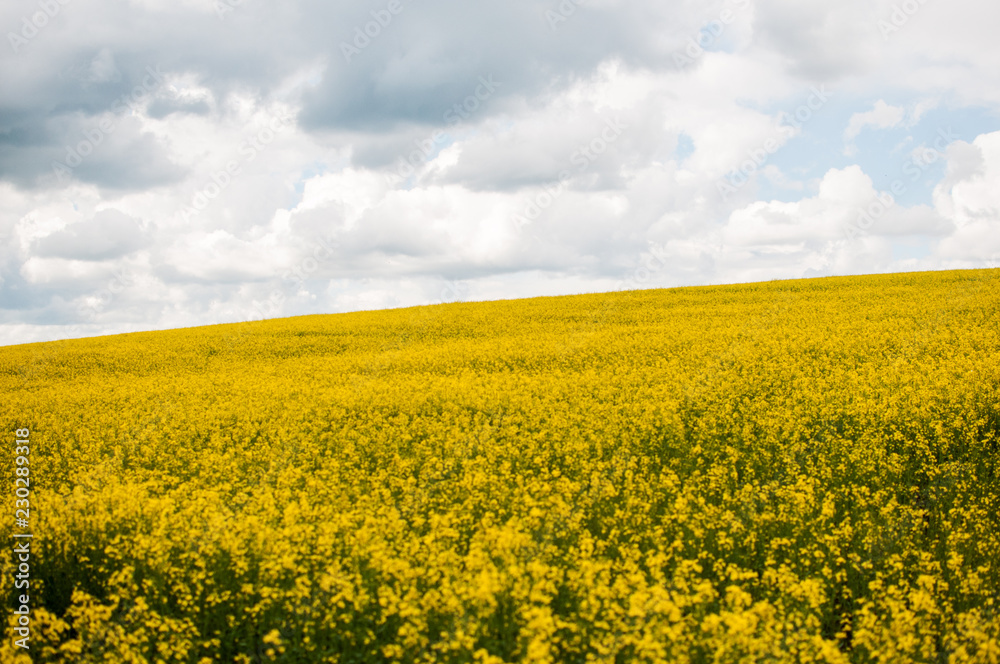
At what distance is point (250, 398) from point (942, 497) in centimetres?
1528

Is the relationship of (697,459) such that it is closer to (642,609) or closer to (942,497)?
(942,497)

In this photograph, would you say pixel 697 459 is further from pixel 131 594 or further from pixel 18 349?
pixel 18 349

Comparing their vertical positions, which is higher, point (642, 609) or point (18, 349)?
point (18, 349)

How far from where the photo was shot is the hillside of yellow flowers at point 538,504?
18.5 feet

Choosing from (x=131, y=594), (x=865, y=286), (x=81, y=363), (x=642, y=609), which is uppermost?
(x=865, y=286)

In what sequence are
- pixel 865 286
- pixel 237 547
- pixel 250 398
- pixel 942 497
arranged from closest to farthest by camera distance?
pixel 237 547 → pixel 942 497 → pixel 250 398 → pixel 865 286

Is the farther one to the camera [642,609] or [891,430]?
[891,430]

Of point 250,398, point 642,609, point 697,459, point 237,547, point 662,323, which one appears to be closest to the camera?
point 642,609

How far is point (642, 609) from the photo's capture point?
5270 mm

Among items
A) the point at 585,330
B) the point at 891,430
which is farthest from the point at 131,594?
the point at 585,330

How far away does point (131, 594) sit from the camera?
7.11m

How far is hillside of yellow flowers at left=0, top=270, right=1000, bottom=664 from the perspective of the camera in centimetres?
563

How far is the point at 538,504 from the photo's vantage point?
829cm

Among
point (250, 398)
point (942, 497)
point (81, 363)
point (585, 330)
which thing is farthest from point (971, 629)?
point (81, 363)
